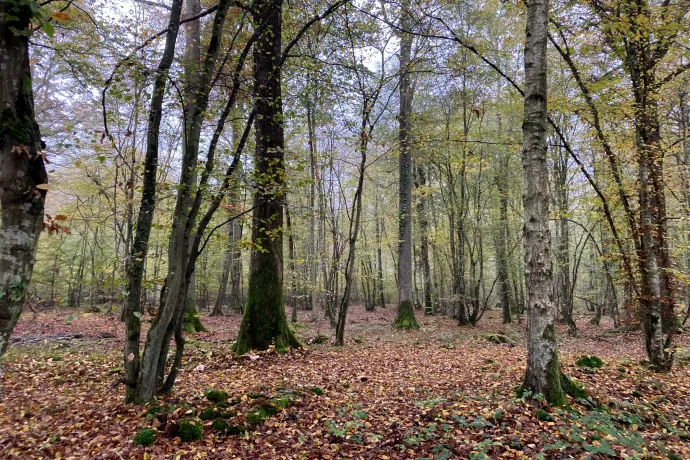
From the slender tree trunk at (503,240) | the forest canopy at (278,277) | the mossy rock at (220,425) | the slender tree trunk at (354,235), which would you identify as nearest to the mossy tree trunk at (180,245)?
the forest canopy at (278,277)

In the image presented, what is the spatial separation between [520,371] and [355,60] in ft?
24.6

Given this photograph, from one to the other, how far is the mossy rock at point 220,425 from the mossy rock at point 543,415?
3545 millimetres

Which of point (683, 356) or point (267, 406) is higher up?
point (267, 406)

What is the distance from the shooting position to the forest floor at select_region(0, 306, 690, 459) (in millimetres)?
3418

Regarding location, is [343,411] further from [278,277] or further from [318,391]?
[278,277]

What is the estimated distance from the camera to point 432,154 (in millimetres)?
12898

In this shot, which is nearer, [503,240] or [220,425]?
[220,425]

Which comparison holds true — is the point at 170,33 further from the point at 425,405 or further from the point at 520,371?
the point at 520,371

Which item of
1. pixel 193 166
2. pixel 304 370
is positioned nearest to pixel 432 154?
pixel 304 370

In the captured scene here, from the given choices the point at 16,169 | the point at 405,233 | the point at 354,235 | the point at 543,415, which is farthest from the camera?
the point at 405,233

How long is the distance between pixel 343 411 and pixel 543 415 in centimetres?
237

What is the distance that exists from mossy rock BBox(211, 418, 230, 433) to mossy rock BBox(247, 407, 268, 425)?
0.26m

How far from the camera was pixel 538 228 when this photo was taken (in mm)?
4488

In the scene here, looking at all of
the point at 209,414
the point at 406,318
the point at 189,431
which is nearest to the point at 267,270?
the point at 209,414
